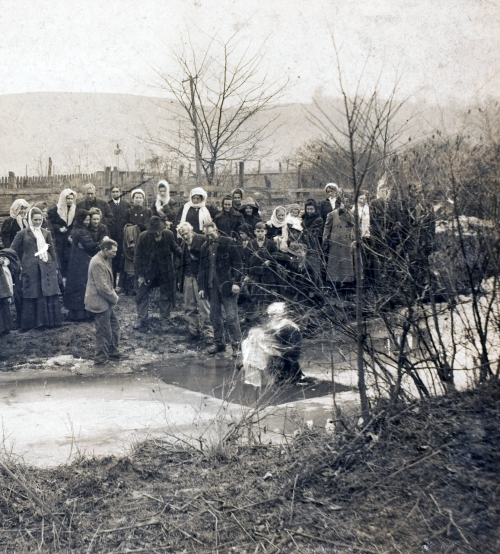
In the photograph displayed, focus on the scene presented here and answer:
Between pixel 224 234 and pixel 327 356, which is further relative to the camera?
pixel 224 234

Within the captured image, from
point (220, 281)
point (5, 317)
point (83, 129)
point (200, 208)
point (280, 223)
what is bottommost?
point (5, 317)

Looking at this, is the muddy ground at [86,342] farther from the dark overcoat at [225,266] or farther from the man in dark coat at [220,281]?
the dark overcoat at [225,266]

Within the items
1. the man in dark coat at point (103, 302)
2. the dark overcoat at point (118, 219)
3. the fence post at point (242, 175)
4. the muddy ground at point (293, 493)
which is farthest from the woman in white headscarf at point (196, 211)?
the muddy ground at point (293, 493)

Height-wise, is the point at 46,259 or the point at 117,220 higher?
the point at 117,220

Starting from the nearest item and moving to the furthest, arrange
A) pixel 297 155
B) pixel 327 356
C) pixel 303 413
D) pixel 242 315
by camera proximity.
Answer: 1. pixel 303 413
2. pixel 327 356
3. pixel 242 315
4. pixel 297 155

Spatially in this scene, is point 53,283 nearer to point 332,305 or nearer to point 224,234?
point 224,234

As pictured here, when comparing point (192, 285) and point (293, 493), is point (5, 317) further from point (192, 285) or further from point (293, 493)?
point (293, 493)

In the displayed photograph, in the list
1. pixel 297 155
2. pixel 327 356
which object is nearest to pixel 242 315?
pixel 327 356

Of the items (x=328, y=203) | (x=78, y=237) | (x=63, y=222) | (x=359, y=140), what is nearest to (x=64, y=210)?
(x=63, y=222)
